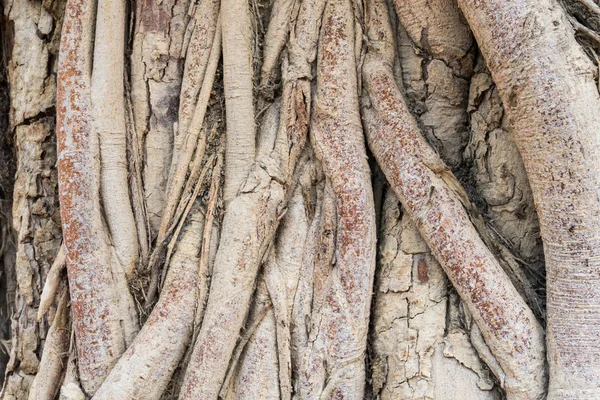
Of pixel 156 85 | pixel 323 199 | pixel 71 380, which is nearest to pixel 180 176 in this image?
pixel 156 85

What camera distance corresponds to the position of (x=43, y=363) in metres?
2.10

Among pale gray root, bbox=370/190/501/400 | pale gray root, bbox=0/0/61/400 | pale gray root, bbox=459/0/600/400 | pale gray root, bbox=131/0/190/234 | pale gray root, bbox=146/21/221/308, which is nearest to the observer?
pale gray root, bbox=459/0/600/400

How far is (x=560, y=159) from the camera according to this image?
1.67 meters

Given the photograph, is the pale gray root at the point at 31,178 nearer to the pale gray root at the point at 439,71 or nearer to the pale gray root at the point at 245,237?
the pale gray root at the point at 245,237

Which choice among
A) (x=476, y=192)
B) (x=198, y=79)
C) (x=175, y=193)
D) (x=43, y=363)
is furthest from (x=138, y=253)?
(x=476, y=192)

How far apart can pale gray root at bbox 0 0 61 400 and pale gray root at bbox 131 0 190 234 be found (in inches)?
17.9

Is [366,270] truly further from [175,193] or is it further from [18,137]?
[18,137]

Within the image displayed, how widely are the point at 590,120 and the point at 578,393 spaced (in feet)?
2.41

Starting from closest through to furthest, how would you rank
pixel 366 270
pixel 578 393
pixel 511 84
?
pixel 578 393 < pixel 511 84 < pixel 366 270

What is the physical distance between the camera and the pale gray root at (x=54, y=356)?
82.2 inches

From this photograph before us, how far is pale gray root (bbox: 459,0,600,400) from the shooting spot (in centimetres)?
165

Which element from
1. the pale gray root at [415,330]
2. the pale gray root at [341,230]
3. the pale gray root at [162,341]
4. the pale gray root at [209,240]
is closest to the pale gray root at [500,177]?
the pale gray root at [415,330]

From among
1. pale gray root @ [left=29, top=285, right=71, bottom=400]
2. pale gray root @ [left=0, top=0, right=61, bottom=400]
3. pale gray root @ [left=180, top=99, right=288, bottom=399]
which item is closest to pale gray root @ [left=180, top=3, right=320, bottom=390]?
pale gray root @ [left=180, top=99, right=288, bottom=399]

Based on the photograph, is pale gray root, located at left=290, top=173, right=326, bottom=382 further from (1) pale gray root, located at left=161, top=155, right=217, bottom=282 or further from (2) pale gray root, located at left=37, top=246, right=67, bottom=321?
(2) pale gray root, located at left=37, top=246, right=67, bottom=321
